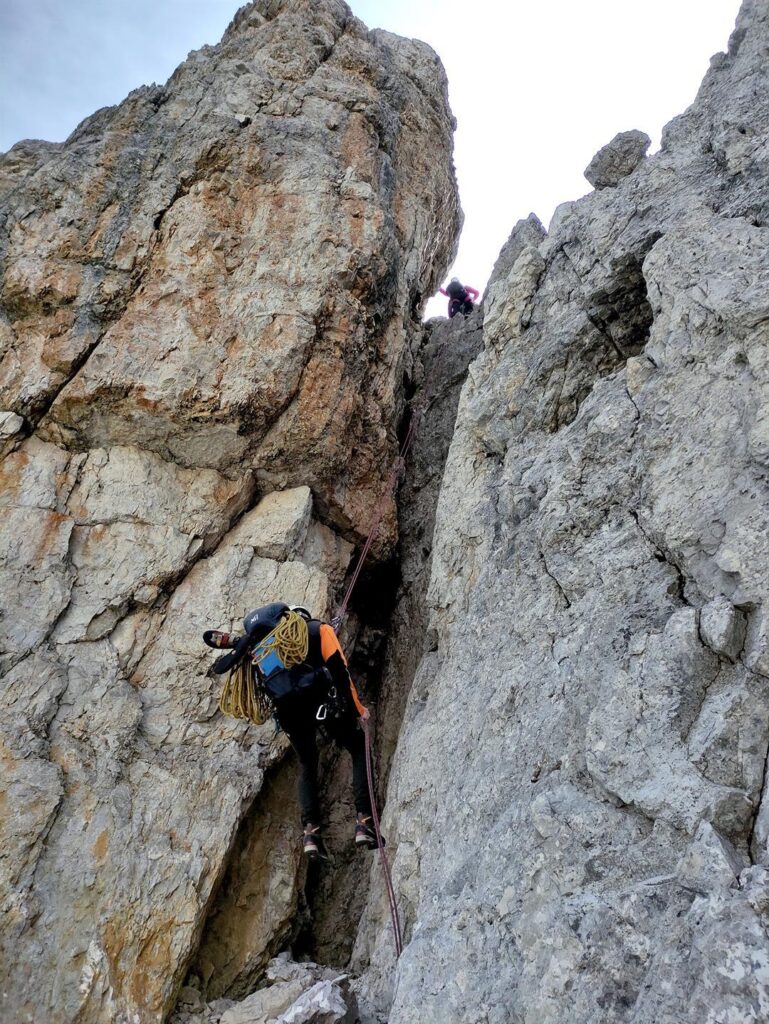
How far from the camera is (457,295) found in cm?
1345

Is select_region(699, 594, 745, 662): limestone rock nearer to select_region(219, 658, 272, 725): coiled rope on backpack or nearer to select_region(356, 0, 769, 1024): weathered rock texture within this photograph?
select_region(356, 0, 769, 1024): weathered rock texture

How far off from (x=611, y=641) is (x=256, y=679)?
139 inches

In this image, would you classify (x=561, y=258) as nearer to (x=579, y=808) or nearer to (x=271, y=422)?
(x=271, y=422)

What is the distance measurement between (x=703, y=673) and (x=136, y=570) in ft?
19.3

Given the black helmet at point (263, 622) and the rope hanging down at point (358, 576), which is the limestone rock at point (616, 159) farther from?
the black helmet at point (263, 622)

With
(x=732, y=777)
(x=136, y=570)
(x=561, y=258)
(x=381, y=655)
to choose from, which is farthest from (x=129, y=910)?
(x=561, y=258)

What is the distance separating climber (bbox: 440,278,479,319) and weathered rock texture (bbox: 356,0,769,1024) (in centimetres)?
511

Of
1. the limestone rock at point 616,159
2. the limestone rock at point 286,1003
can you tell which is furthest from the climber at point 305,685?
the limestone rock at point 616,159

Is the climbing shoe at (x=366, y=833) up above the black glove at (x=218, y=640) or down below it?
below

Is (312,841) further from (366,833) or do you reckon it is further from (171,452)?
(171,452)

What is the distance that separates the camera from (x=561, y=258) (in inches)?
319

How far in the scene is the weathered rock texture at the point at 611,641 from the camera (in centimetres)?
355

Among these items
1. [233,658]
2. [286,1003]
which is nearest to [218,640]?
[233,658]

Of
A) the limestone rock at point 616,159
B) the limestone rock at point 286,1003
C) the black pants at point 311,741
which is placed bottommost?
the limestone rock at point 286,1003
